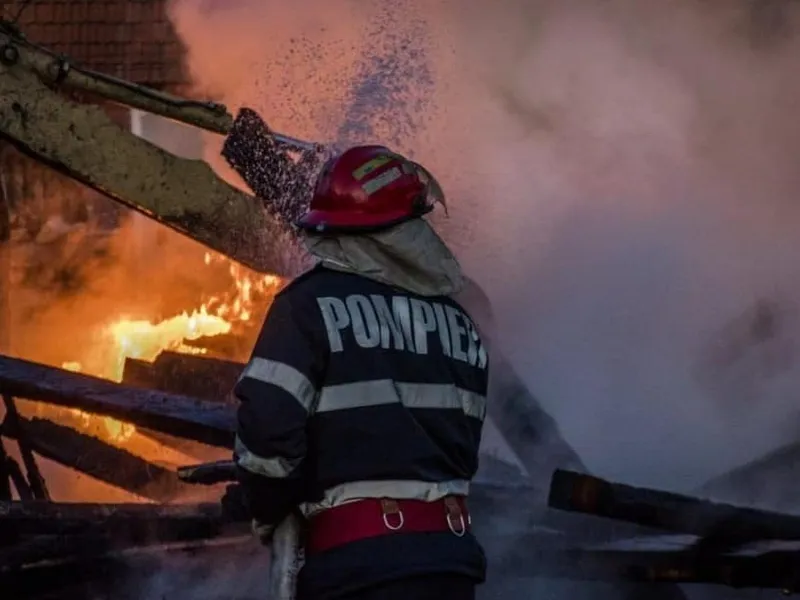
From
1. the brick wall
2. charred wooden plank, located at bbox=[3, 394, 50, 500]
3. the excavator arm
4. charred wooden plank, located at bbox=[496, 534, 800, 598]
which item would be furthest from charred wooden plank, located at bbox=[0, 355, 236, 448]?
the brick wall

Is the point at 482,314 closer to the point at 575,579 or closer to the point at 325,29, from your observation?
the point at 575,579

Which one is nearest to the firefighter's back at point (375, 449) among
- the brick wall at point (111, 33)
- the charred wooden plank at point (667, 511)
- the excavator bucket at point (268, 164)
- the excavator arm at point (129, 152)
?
the charred wooden plank at point (667, 511)

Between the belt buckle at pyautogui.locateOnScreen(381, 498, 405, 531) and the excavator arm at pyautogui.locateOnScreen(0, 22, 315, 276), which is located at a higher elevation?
the excavator arm at pyautogui.locateOnScreen(0, 22, 315, 276)

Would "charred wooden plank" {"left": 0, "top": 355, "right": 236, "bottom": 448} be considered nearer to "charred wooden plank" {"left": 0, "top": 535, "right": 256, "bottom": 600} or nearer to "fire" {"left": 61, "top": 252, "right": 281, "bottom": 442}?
"charred wooden plank" {"left": 0, "top": 535, "right": 256, "bottom": 600}

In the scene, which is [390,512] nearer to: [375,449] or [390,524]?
[390,524]

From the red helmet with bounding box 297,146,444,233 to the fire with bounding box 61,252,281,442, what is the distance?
4.30m

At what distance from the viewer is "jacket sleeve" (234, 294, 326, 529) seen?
3.13 metres

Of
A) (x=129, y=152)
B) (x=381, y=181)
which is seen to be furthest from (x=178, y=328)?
(x=381, y=181)

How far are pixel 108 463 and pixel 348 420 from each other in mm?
3507

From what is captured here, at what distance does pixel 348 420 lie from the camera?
10.5 ft

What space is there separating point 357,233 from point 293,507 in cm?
72

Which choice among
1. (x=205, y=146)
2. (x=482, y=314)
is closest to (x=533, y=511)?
(x=482, y=314)

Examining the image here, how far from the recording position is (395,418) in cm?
322

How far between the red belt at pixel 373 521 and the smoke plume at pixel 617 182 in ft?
10.3
